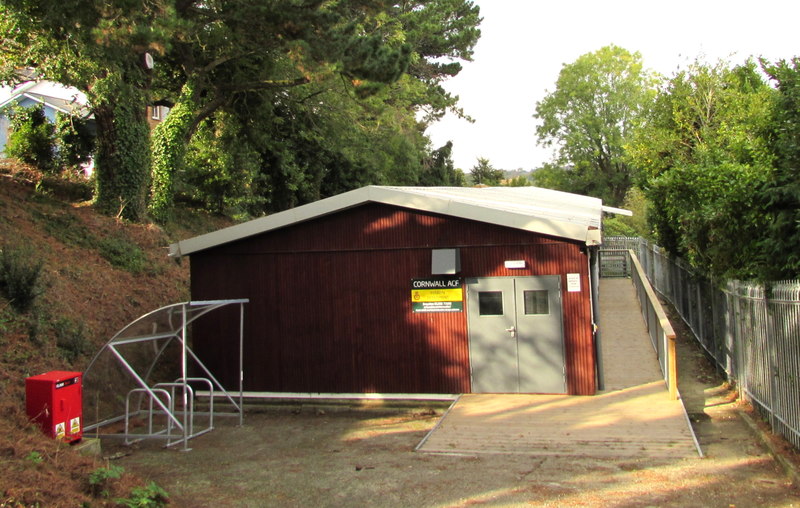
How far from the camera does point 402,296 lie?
11.7m

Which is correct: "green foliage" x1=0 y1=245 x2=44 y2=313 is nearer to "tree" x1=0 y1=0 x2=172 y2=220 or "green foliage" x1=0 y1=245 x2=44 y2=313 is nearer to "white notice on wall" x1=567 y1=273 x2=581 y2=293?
"tree" x1=0 y1=0 x2=172 y2=220

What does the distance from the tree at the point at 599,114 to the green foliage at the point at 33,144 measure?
43.3m

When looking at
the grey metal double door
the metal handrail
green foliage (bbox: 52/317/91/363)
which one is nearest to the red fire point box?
green foliage (bbox: 52/317/91/363)

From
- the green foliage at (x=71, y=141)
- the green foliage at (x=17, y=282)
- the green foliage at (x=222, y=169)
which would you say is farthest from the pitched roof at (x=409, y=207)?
the green foliage at (x=222, y=169)

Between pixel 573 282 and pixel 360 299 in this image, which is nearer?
pixel 573 282

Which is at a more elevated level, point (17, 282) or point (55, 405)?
point (17, 282)

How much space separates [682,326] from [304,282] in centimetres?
1117

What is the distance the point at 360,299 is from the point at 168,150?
39.9 ft

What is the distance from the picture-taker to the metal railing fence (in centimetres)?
745

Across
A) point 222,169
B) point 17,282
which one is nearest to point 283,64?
point 222,169

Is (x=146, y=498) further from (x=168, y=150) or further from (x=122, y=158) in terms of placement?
(x=168, y=150)

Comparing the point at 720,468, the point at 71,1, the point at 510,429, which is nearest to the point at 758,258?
the point at 720,468

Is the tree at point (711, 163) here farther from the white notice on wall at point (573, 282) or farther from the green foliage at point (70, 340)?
the green foliage at point (70, 340)

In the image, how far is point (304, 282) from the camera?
12.2 meters
